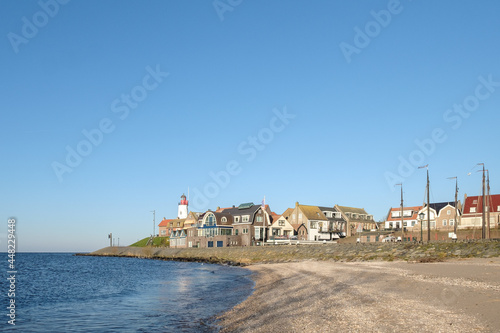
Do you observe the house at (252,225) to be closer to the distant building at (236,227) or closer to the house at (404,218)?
the distant building at (236,227)

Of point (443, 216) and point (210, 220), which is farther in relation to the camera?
point (210, 220)

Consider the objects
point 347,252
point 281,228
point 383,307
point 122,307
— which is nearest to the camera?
point 383,307

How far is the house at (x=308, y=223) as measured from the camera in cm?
11456

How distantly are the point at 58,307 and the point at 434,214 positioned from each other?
10218 cm

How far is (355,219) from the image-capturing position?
132 meters

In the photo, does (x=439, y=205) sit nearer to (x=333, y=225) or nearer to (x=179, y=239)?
(x=333, y=225)

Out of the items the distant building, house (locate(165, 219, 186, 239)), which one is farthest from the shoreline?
house (locate(165, 219, 186, 239))

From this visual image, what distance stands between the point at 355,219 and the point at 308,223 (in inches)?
969

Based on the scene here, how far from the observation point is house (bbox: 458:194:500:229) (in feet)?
325

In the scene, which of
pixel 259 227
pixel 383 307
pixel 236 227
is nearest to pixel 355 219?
pixel 259 227

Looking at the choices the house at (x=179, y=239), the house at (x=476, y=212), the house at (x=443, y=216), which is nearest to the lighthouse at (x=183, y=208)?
the house at (x=179, y=239)

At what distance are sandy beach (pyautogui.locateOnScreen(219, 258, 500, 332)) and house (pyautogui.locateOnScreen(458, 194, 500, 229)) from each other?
80.5 meters

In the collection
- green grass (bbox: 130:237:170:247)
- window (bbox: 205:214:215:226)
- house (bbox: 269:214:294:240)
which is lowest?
green grass (bbox: 130:237:170:247)

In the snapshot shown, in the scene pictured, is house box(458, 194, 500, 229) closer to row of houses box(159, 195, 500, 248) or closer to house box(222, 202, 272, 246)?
row of houses box(159, 195, 500, 248)
